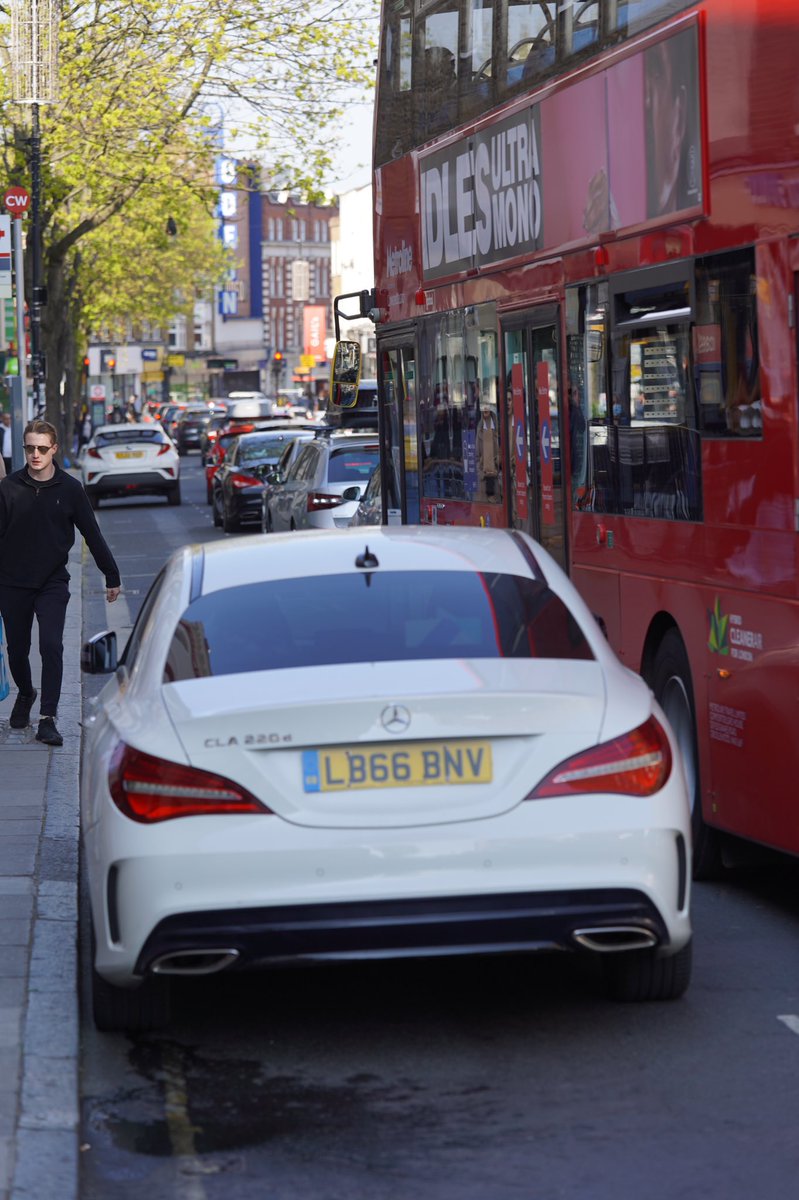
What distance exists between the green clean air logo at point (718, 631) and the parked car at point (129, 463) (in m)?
37.2

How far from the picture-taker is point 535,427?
10.7 m

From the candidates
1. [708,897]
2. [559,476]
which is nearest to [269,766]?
[708,897]

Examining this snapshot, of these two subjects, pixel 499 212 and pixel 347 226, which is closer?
pixel 499 212

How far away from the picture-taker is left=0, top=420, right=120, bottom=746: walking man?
1188 cm

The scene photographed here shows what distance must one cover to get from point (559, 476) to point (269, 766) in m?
4.85

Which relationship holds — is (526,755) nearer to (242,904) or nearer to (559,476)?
(242,904)

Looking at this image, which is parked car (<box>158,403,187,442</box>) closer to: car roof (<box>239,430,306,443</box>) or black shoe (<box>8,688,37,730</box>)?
car roof (<box>239,430,306,443</box>)

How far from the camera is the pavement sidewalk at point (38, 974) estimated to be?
5000 millimetres

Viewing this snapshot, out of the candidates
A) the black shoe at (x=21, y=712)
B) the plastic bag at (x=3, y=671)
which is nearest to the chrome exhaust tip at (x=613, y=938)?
the black shoe at (x=21, y=712)

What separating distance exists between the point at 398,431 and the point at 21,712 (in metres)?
3.39

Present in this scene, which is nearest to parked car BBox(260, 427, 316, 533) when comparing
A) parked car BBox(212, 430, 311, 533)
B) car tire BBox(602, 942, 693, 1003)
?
parked car BBox(212, 430, 311, 533)

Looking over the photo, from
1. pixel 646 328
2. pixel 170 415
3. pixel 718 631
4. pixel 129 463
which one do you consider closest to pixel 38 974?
pixel 718 631

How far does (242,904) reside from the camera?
5598 millimetres

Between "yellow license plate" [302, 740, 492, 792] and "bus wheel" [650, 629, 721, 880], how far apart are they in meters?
2.59
